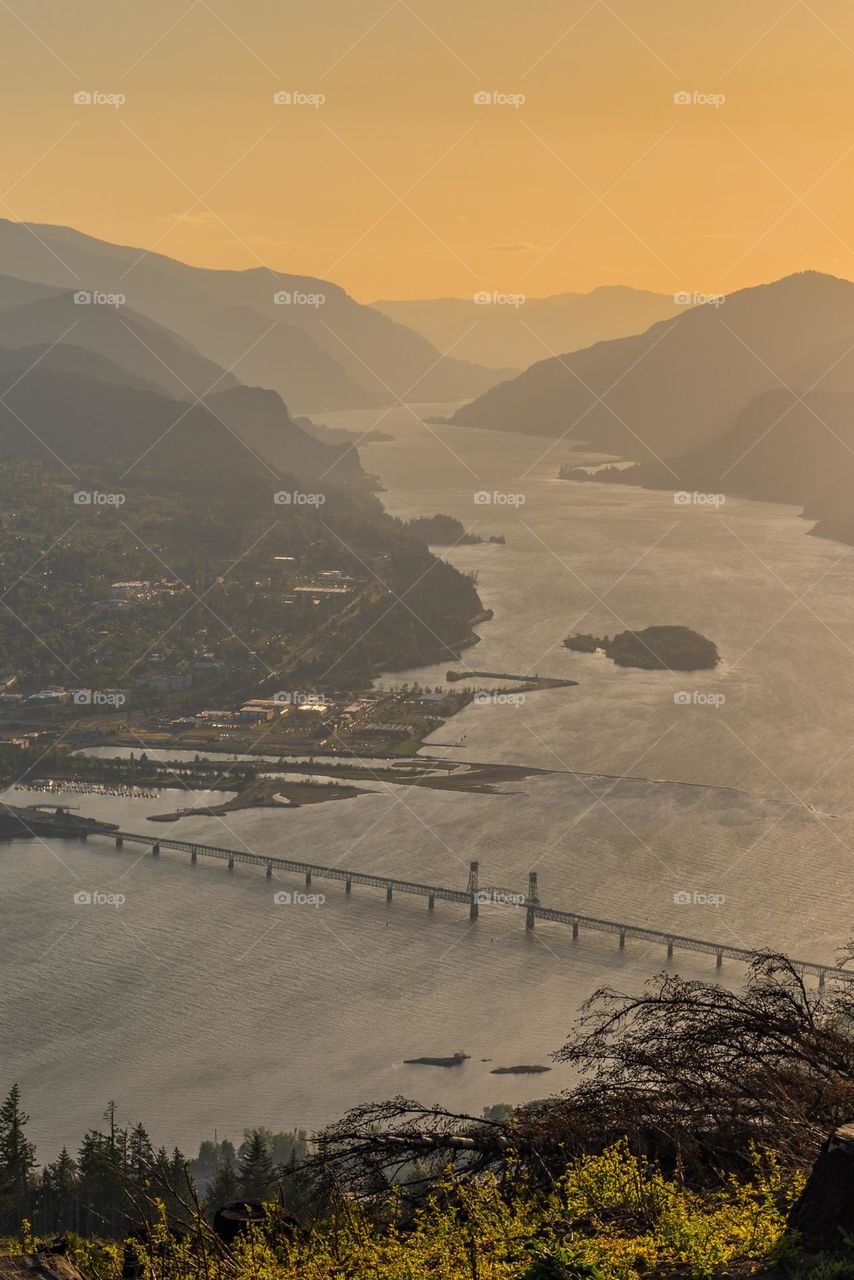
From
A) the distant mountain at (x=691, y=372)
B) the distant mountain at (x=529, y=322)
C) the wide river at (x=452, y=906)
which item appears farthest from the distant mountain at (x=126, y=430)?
the distant mountain at (x=529, y=322)

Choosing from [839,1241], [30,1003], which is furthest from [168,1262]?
[30,1003]

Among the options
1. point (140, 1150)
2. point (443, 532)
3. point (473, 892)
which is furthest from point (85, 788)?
point (443, 532)

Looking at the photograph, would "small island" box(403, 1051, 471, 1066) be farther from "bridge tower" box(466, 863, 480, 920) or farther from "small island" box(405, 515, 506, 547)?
"small island" box(405, 515, 506, 547)

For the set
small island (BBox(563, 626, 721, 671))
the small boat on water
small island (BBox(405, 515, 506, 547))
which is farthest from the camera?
small island (BBox(405, 515, 506, 547))

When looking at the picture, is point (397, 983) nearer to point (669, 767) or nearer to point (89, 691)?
point (669, 767)

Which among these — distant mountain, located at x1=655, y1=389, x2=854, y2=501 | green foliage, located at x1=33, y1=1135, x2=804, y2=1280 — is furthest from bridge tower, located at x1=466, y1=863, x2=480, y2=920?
distant mountain, located at x1=655, y1=389, x2=854, y2=501

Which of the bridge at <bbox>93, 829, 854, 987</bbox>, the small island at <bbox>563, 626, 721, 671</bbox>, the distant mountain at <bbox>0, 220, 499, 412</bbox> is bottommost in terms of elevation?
the bridge at <bbox>93, 829, 854, 987</bbox>

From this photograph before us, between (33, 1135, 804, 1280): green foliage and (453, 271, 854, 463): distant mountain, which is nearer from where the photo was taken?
(33, 1135, 804, 1280): green foliage
